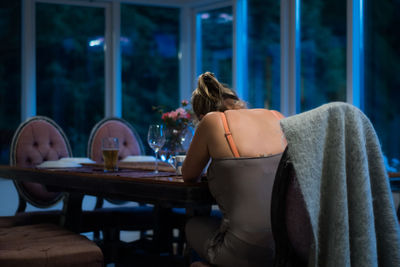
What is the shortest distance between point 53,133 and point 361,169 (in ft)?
8.41

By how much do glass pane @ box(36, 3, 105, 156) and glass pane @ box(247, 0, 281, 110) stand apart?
Answer: 1623 millimetres

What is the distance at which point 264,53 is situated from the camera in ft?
17.4

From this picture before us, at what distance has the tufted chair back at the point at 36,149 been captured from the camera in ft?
10.5

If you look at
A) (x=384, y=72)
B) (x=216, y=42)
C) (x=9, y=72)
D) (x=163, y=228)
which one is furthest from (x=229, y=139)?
(x=216, y=42)

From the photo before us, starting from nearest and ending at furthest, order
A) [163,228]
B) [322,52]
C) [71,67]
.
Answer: [163,228], [322,52], [71,67]

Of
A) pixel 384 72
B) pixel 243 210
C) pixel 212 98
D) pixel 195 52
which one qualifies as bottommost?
pixel 243 210

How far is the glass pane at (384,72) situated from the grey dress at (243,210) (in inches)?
111

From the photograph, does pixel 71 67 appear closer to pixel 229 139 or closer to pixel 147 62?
pixel 147 62

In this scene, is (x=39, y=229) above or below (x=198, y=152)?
below

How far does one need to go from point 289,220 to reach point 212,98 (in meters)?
0.86

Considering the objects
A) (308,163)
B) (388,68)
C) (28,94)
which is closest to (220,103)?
(308,163)

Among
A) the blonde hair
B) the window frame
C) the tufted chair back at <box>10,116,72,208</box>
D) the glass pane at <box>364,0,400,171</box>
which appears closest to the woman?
the blonde hair

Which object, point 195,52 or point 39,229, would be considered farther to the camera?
point 195,52

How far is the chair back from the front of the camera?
1372mm
